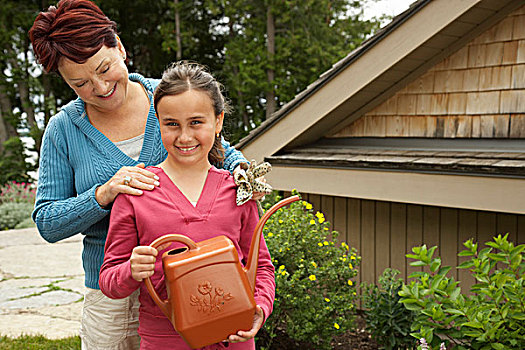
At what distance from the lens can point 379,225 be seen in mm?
4656

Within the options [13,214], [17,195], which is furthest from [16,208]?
[17,195]

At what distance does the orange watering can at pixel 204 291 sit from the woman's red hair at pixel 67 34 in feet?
2.19

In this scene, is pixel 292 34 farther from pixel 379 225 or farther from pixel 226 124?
pixel 226 124

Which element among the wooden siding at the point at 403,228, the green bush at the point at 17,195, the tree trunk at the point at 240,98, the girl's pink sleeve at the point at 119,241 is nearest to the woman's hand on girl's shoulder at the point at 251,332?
the girl's pink sleeve at the point at 119,241

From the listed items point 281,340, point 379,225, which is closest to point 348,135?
point 379,225

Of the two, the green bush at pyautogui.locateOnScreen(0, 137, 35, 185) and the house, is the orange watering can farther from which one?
the green bush at pyautogui.locateOnScreen(0, 137, 35, 185)

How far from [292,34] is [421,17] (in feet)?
36.4

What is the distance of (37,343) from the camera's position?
416 cm

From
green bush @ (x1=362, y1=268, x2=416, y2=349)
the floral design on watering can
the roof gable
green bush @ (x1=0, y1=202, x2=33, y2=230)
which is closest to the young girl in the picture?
the floral design on watering can

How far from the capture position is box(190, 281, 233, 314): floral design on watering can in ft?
4.20

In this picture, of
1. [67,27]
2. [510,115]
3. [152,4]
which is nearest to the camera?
[67,27]

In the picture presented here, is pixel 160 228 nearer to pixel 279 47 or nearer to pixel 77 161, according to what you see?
pixel 77 161

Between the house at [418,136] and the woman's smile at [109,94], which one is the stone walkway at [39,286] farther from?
the woman's smile at [109,94]

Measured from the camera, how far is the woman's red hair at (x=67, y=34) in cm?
153
